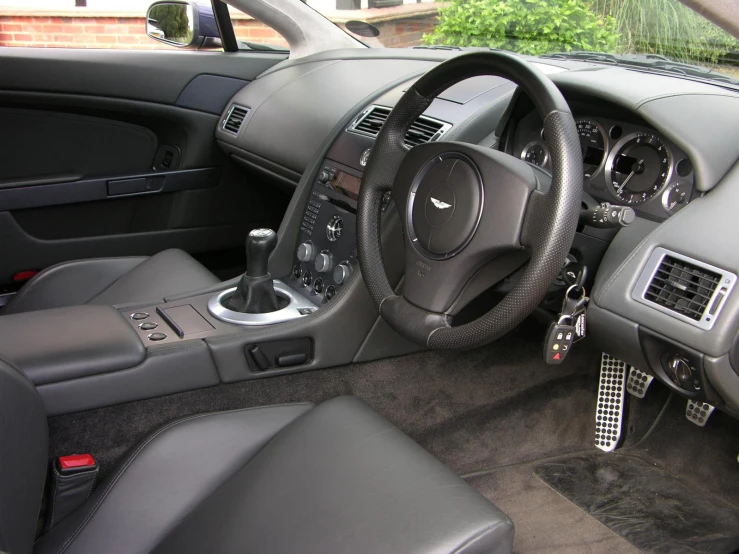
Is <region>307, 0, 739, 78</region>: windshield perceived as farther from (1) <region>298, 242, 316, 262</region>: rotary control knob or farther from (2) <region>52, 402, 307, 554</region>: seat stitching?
(2) <region>52, 402, 307, 554</region>: seat stitching

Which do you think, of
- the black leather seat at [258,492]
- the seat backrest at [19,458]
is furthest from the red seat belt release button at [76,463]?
the seat backrest at [19,458]

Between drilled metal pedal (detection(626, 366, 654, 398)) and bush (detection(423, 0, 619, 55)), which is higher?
bush (detection(423, 0, 619, 55))

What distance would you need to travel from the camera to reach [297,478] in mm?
1104

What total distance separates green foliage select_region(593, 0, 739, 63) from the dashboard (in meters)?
0.05

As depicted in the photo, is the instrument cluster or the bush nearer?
the instrument cluster

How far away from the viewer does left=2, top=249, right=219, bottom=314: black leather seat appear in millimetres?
2010

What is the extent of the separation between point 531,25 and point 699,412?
1011 millimetres

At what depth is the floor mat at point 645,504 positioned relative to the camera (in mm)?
1647

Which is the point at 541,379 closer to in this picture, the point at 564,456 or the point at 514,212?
the point at 564,456

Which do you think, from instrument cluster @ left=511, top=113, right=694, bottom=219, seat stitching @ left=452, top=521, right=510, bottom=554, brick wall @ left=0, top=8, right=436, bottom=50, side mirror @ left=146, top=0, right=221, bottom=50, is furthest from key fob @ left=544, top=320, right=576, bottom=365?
side mirror @ left=146, top=0, right=221, bottom=50

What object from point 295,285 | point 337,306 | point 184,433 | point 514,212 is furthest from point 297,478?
point 295,285

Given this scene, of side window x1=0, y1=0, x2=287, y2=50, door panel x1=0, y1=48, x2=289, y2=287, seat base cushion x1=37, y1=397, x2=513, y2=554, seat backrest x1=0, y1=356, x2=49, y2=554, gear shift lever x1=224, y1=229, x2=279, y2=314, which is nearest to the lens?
seat backrest x1=0, y1=356, x2=49, y2=554

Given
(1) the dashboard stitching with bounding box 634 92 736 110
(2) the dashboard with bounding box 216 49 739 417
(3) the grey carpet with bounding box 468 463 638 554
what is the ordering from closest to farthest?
(2) the dashboard with bounding box 216 49 739 417 → (1) the dashboard stitching with bounding box 634 92 736 110 → (3) the grey carpet with bounding box 468 463 638 554

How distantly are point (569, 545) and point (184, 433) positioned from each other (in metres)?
0.84
